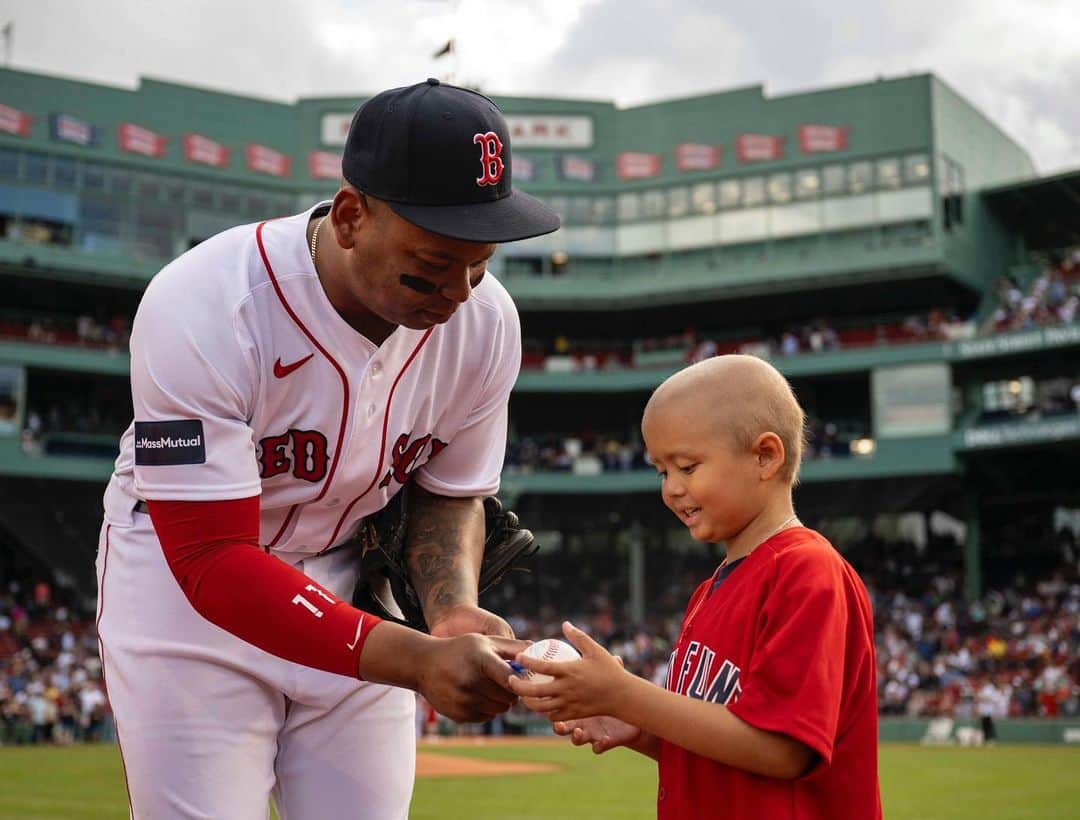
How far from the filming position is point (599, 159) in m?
43.6

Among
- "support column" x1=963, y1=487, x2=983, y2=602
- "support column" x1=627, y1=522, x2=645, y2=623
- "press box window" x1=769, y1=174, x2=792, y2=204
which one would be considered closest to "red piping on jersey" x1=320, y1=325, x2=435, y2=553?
"support column" x1=963, y1=487, x2=983, y2=602

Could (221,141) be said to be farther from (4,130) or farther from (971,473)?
(971,473)

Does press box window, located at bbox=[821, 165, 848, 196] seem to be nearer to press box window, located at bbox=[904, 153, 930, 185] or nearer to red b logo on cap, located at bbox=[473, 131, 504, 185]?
press box window, located at bbox=[904, 153, 930, 185]

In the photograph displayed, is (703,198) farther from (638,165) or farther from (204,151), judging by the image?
(204,151)

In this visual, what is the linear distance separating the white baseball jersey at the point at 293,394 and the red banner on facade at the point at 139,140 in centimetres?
3898

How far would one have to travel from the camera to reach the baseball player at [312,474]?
2645 millimetres

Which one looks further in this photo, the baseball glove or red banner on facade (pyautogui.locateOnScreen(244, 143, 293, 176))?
red banner on facade (pyautogui.locateOnScreen(244, 143, 293, 176))

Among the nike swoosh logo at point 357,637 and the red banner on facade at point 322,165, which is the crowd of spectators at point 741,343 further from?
the nike swoosh logo at point 357,637

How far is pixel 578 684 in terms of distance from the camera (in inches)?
94.2

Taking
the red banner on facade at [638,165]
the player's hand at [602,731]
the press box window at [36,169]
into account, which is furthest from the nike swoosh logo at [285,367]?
the red banner on facade at [638,165]

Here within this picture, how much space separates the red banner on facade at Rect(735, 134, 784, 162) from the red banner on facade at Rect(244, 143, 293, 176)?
15132 mm

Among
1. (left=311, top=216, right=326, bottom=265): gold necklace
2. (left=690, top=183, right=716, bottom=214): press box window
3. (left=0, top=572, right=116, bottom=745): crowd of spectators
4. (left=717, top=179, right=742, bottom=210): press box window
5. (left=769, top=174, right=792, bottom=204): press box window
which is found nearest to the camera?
(left=311, top=216, right=326, bottom=265): gold necklace

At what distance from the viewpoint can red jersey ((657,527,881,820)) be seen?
7.88ft

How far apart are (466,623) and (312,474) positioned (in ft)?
1.76
